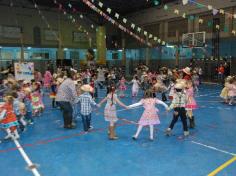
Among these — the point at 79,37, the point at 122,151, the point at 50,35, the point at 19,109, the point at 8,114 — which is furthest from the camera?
the point at 79,37

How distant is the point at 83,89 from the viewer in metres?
6.77

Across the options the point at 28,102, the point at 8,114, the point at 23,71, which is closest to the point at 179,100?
the point at 8,114

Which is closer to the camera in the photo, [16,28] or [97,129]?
[97,129]

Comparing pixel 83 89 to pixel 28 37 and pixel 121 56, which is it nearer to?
pixel 28 37

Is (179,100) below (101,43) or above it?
below

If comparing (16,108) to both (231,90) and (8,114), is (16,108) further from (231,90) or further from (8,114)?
(231,90)

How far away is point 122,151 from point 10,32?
24227mm

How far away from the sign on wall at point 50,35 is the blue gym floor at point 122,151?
71.8 ft

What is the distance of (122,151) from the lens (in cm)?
553

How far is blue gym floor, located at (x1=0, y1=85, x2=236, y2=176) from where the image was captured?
4.62 m

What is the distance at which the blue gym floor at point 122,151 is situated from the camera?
4625mm

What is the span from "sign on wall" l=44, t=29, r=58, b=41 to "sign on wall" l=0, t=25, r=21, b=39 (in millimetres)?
3017

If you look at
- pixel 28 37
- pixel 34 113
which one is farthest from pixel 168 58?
pixel 34 113

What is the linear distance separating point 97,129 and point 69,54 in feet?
81.1
